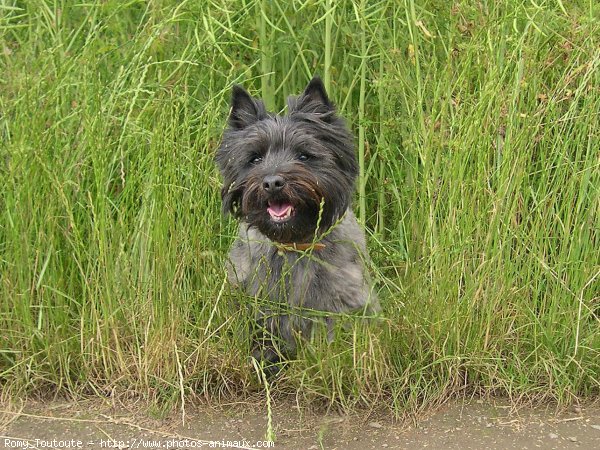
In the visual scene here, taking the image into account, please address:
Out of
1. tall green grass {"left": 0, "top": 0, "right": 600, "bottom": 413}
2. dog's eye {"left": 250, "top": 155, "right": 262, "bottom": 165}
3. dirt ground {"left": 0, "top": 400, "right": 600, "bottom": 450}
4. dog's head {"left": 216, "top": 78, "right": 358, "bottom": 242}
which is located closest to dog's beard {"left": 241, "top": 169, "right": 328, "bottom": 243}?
dog's head {"left": 216, "top": 78, "right": 358, "bottom": 242}

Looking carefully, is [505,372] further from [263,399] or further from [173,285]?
[173,285]

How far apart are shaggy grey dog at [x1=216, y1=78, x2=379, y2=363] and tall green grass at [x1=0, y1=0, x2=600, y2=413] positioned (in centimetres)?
14

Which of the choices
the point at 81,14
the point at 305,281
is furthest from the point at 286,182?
the point at 81,14

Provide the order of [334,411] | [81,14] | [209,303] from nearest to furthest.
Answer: [334,411], [209,303], [81,14]

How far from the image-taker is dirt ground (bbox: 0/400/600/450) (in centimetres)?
375

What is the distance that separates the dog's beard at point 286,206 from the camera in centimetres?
403

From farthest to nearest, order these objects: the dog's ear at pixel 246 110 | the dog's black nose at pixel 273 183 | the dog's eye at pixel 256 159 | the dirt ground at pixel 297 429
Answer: the dog's ear at pixel 246 110 → the dog's eye at pixel 256 159 → the dog's black nose at pixel 273 183 → the dirt ground at pixel 297 429

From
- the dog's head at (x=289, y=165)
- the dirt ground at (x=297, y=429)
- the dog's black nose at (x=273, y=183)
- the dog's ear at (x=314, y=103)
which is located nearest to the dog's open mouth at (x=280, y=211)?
the dog's head at (x=289, y=165)

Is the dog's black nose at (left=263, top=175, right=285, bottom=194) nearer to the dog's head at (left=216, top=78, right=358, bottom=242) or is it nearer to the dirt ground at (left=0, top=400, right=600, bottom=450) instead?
the dog's head at (left=216, top=78, right=358, bottom=242)

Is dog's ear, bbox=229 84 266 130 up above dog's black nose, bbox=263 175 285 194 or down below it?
above

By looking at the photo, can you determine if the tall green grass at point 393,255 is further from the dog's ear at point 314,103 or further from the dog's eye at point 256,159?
the dog's ear at point 314,103

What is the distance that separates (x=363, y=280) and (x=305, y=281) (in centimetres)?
33

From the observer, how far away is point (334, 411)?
3.94 meters

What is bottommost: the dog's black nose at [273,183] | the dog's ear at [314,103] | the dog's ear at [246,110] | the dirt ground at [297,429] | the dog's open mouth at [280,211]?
the dirt ground at [297,429]
